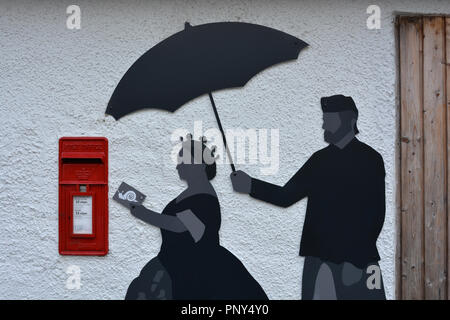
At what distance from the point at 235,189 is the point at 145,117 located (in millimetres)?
834

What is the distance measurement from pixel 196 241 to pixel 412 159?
5.44 ft

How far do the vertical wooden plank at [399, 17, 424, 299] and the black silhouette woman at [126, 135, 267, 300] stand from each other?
1.10 m

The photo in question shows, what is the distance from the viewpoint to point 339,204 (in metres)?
2.99

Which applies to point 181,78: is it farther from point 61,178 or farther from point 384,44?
point 384,44

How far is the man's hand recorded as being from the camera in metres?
2.98

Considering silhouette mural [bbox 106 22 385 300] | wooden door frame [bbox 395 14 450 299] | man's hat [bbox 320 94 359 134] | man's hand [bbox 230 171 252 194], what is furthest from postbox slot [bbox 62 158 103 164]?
wooden door frame [bbox 395 14 450 299]

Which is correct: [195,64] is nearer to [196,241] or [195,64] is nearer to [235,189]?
[235,189]

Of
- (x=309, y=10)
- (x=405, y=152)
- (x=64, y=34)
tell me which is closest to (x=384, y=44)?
A: (x=309, y=10)

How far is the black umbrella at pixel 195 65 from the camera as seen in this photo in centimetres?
300

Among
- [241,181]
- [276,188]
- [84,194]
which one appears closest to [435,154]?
[276,188]

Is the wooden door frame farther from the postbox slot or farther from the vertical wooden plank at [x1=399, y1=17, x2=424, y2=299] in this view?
the postbox slot

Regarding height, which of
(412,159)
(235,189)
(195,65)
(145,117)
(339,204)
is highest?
(195,65)

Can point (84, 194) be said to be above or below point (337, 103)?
below

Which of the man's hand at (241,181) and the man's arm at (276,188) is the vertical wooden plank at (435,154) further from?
the man's hand at (241,181)
